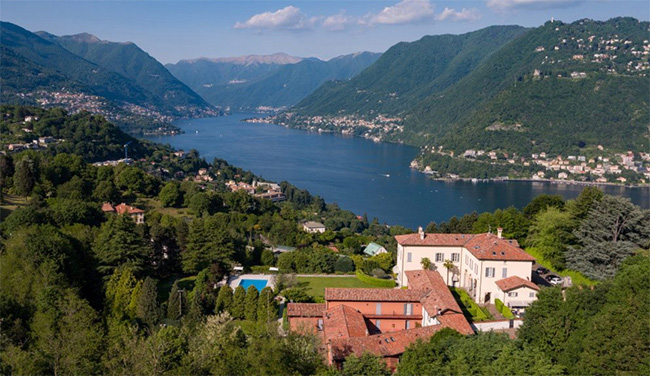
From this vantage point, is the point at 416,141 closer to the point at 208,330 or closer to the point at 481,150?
the point at 481,150

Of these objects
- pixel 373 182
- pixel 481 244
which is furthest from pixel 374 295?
pixel 373 182

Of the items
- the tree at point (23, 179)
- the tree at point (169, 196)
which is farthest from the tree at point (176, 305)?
the tree at point (169, 196)

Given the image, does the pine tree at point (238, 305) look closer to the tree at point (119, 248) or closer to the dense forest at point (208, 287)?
the dense forest at point (208, 287)

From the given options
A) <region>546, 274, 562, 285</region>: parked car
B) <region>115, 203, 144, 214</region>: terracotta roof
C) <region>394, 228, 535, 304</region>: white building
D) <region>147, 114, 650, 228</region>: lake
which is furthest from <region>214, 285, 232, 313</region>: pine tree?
<region>147, 114, 650, 228</region>: lake

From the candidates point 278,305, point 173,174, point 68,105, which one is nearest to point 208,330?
point 278,305

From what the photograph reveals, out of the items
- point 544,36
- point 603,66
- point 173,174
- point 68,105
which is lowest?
point 173,174

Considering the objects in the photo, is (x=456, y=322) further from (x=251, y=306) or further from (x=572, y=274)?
(x=572, y=274)
